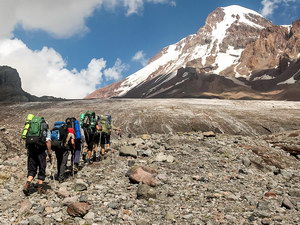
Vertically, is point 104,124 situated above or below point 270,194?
above

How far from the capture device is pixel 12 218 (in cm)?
939

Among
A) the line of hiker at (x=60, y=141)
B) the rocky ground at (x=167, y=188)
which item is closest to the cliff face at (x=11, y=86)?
the rocky ground at (x=167, y=188)

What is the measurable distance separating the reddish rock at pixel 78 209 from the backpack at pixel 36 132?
113 inches

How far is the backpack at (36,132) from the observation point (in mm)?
11430

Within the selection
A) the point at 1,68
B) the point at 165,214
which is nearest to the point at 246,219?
the point at 165,214

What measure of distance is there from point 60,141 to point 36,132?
185cm

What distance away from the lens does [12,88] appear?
391 ft

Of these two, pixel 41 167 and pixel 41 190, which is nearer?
pixel 41 190

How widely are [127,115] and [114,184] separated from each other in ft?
95.4

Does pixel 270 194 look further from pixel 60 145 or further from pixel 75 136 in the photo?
pixel 60 145

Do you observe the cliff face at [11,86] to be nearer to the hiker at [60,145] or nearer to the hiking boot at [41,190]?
the hiker at [60,145]

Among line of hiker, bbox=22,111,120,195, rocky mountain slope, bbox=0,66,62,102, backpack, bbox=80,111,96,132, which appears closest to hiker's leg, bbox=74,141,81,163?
line of hiker, bbox=22,111,120,195

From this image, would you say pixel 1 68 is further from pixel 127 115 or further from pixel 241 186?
pixel 241 186

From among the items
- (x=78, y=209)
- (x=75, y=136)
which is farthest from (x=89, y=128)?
(x=78, y=209)
